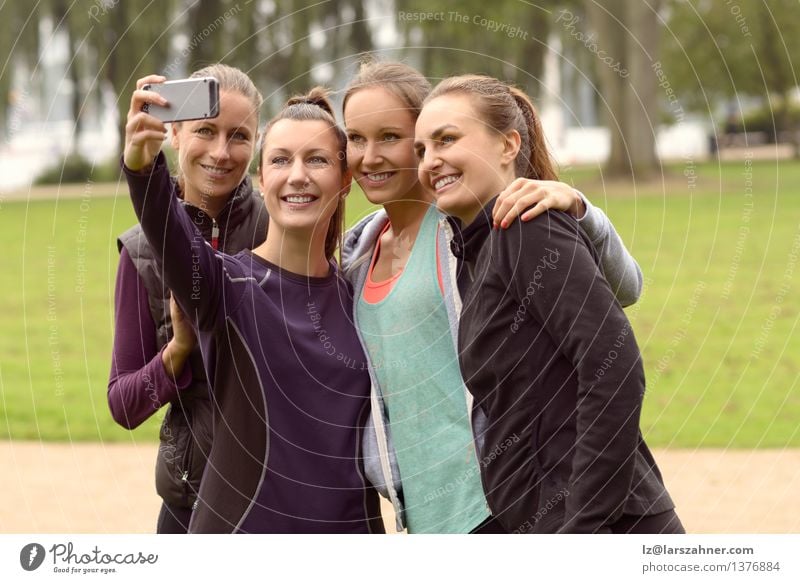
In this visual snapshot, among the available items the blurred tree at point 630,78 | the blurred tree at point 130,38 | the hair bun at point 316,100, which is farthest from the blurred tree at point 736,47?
the hair bun at point 316,100

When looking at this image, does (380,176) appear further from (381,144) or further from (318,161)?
(318,161)

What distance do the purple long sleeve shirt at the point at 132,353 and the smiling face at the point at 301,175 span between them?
504 millimetres

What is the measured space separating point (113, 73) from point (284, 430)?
950 inches

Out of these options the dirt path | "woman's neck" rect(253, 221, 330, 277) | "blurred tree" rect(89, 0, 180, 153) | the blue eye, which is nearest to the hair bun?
the blue eye

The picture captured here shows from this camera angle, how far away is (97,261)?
882 inches

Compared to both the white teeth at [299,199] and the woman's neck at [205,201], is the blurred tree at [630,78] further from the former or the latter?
the white teeth at [299,199]

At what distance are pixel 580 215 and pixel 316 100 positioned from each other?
3.53 ft

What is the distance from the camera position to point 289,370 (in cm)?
370

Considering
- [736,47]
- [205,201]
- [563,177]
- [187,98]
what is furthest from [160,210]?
[736,47]

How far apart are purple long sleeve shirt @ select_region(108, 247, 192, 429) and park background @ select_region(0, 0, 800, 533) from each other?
0.99 m

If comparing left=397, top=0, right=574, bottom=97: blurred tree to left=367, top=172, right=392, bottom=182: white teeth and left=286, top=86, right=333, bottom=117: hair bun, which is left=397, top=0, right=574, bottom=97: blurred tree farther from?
left=367, top=172, right=392, bottom=182: white teeth

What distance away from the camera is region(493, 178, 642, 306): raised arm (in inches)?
126

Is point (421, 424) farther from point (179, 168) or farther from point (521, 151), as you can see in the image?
point (179, 168)

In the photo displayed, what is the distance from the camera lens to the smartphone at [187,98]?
3426mm
